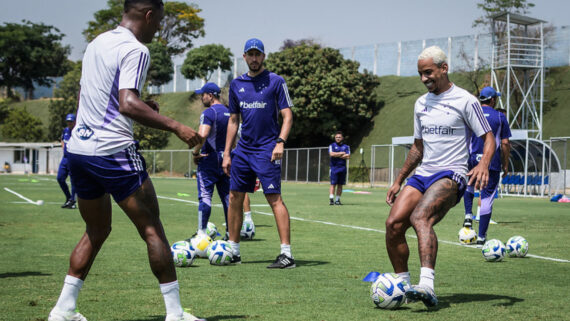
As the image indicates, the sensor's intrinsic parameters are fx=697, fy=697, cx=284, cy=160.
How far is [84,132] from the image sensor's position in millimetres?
4422

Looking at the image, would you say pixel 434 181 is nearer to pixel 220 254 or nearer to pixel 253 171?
pixel 253 171

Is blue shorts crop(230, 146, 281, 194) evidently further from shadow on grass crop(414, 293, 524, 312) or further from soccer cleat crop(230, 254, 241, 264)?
shadow on grass crop(414, 293, 524, 312)

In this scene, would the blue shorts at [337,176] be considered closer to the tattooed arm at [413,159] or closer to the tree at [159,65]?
the tattooed arm at [413,159]

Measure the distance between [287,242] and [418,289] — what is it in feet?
8.94

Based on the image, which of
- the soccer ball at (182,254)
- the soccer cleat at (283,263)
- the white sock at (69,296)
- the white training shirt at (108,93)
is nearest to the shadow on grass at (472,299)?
the soccer cleat at (283,263)

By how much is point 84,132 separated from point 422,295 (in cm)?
274

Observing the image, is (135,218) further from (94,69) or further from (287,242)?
(287,242)

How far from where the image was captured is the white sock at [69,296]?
4.61 meters

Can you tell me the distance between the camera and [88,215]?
476cm

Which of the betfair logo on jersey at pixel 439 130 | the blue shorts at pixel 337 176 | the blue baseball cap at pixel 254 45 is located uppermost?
the blue baseball cap at pixel 254 45

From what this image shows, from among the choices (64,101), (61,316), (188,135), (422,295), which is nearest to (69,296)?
(61,316)

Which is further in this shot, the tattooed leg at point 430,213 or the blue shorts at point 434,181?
the blue shorts at point 434,181

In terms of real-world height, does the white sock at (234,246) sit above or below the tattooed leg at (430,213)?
below

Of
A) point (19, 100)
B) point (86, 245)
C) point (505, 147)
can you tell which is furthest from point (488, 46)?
point (19, 100)
